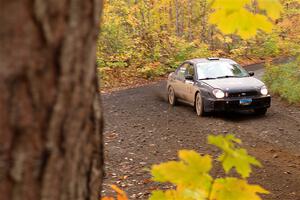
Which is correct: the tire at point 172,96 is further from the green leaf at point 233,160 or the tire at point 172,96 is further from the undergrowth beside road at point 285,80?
the green leaf at point 233,160

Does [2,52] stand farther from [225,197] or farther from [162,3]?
[162,3]

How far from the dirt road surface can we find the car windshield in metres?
1.03

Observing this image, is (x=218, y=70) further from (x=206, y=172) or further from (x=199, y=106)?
(x=206, y=172)

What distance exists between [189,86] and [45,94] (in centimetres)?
1034

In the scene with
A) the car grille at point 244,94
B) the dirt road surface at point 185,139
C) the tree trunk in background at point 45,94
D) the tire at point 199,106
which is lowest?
the dirt road surface at point 185,139

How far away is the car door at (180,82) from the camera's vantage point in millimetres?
11761

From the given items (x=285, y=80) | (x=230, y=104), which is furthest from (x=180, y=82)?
(x=285, y=80)

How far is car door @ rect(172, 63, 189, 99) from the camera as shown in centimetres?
1176

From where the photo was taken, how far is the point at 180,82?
38.9 ft

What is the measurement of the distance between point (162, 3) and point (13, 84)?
34267mm

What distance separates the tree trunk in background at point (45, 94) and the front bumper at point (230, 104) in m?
9.12

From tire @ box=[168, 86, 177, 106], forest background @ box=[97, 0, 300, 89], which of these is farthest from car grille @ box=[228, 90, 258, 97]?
forest background @ box=[97, 0, 300, 89]

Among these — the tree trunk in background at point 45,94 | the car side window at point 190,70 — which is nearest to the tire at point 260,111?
the car side window at point 190,70

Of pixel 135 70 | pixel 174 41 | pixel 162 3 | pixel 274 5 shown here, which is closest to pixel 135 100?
pixel 135 70
